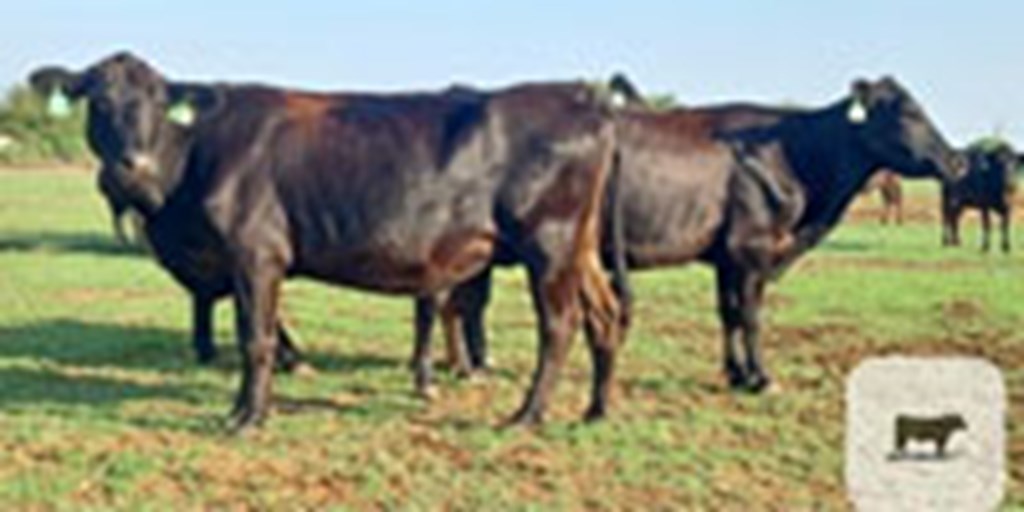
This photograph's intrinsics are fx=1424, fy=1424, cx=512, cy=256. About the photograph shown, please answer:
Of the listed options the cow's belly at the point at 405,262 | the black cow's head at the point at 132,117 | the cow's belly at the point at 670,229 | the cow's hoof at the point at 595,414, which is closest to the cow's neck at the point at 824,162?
the cow's belly at the point at 670,229

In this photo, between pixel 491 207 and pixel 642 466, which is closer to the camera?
pixel 642 466

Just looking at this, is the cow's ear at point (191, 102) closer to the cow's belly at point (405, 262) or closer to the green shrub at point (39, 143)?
the cow's belly at point (405, 262)

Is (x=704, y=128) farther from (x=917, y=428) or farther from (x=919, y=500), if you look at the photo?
(x=919, y=500)

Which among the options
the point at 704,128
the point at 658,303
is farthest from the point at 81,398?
the point at 658,303

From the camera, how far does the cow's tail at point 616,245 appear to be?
916 cm

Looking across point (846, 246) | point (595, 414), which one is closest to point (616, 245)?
point (595, 414)

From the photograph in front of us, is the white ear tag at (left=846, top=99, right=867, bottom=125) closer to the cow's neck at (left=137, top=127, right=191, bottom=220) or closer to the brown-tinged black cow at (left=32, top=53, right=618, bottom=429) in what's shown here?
the brown-tinged black cow at (left=32, top=53, right=618, bottom=429)

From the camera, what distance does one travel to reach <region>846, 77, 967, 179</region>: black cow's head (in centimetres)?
1066

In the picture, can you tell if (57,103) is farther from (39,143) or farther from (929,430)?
(39,143)

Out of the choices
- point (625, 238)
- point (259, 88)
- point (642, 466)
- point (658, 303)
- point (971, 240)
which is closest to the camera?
point (642, 466)

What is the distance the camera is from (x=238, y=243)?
8242mm

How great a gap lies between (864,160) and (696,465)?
3.95m

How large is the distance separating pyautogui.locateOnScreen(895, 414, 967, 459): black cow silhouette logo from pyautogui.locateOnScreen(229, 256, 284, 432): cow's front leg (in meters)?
3.59

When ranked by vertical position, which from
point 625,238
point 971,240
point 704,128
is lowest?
point 971,240
